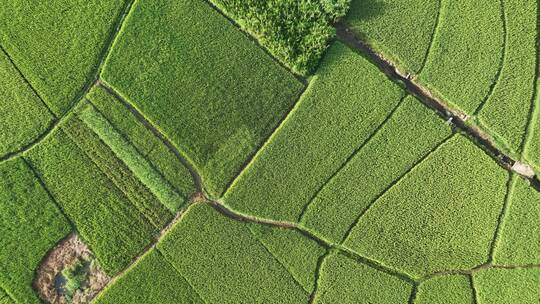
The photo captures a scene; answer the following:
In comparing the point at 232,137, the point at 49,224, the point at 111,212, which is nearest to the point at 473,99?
the point at 232,137

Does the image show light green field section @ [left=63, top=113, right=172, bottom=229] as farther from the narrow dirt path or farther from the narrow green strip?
the narrow dirt path

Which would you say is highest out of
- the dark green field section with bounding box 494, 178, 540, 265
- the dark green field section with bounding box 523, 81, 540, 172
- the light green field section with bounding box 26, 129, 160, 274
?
the dark green field section with bounding box 523, 81, 540, 172

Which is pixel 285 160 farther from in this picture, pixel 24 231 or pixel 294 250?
pixel 24 231

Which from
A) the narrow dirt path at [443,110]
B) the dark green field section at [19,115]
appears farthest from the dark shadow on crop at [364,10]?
the dark green field section at [19,115]

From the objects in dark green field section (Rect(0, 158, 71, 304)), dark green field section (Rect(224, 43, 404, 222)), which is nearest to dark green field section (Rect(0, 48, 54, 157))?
dark green field section (Rect(0, 158, 71, 304))

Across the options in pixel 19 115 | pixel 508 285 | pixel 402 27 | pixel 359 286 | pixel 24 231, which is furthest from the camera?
pixel 19 115

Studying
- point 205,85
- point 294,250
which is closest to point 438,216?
point 294,250
